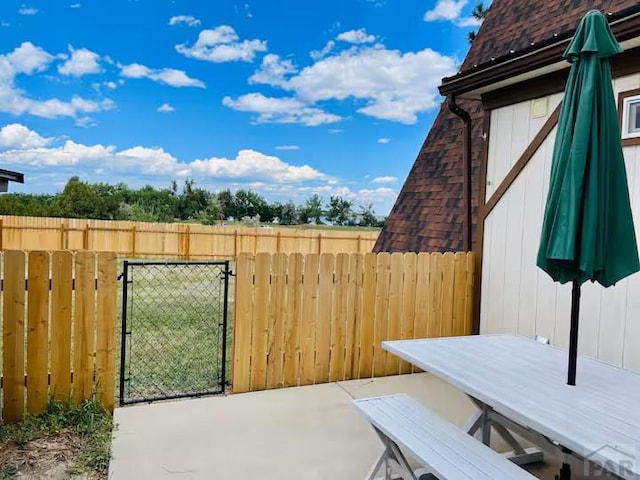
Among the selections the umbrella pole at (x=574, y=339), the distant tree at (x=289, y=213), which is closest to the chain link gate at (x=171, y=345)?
the umbrella pole at (x=574, y=339)

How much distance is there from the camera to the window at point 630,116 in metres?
3.40

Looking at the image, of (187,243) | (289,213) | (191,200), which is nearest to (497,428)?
(187,243)

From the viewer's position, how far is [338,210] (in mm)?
27344

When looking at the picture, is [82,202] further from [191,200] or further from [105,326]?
[105,326]

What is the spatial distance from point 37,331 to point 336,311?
2.51 m

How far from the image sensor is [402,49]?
20.3 metres

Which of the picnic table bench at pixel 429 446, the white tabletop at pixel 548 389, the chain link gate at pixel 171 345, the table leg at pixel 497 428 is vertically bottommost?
the chain link gate at pixel 171 345

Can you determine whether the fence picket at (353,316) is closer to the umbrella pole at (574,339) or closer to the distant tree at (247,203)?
the umbrella pole at (574,339)

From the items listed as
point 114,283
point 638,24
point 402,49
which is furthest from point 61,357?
point 402,49

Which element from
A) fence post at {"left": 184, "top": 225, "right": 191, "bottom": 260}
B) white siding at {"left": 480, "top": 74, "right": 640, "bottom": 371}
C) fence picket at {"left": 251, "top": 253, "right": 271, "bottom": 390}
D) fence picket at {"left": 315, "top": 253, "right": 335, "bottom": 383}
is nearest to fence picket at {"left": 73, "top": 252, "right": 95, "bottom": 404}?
fence picket at {"left": 251, "top": 253, "right": 271, "bottom": 390}

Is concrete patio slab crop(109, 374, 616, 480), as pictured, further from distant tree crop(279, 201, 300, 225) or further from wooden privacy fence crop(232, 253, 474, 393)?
distant tree crop(279, 201, 300, 225)

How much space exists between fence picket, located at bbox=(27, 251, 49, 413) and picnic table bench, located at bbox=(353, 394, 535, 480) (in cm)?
239

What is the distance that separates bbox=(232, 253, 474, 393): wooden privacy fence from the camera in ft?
13.8

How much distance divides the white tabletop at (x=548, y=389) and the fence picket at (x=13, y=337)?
2.68m
